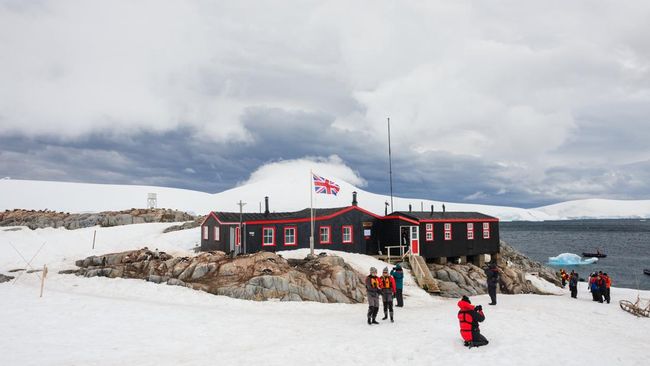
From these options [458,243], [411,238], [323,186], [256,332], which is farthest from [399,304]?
[458,243]

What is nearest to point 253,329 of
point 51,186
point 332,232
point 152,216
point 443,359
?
point 443,359

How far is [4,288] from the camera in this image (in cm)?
2225

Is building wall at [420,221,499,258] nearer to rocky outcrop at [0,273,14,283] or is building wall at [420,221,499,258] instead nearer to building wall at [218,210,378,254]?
building wall at [218,210,378,254]

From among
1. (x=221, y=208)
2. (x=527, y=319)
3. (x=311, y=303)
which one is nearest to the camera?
(x=527, y=319)

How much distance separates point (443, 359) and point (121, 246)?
33.1 m

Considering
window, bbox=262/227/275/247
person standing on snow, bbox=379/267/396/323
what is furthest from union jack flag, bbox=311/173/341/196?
person standing on snow, bbox=379/267/396/323

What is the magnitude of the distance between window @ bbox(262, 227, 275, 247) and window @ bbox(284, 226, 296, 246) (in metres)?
1.09

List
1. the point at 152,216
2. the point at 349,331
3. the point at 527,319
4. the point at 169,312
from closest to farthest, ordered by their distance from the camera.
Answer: the point at 349,331
the point at 527,319
the point at 169,312
the point at 152,216

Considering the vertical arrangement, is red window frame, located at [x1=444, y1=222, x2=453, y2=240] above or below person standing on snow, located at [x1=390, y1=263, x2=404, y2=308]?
above

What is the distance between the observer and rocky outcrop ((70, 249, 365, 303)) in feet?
74.5

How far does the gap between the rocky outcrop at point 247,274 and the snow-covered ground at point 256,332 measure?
922mm

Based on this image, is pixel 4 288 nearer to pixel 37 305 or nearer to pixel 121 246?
pixel 37 305

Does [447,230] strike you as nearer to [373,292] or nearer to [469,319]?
[373,292]

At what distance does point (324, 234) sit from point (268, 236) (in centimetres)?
481
